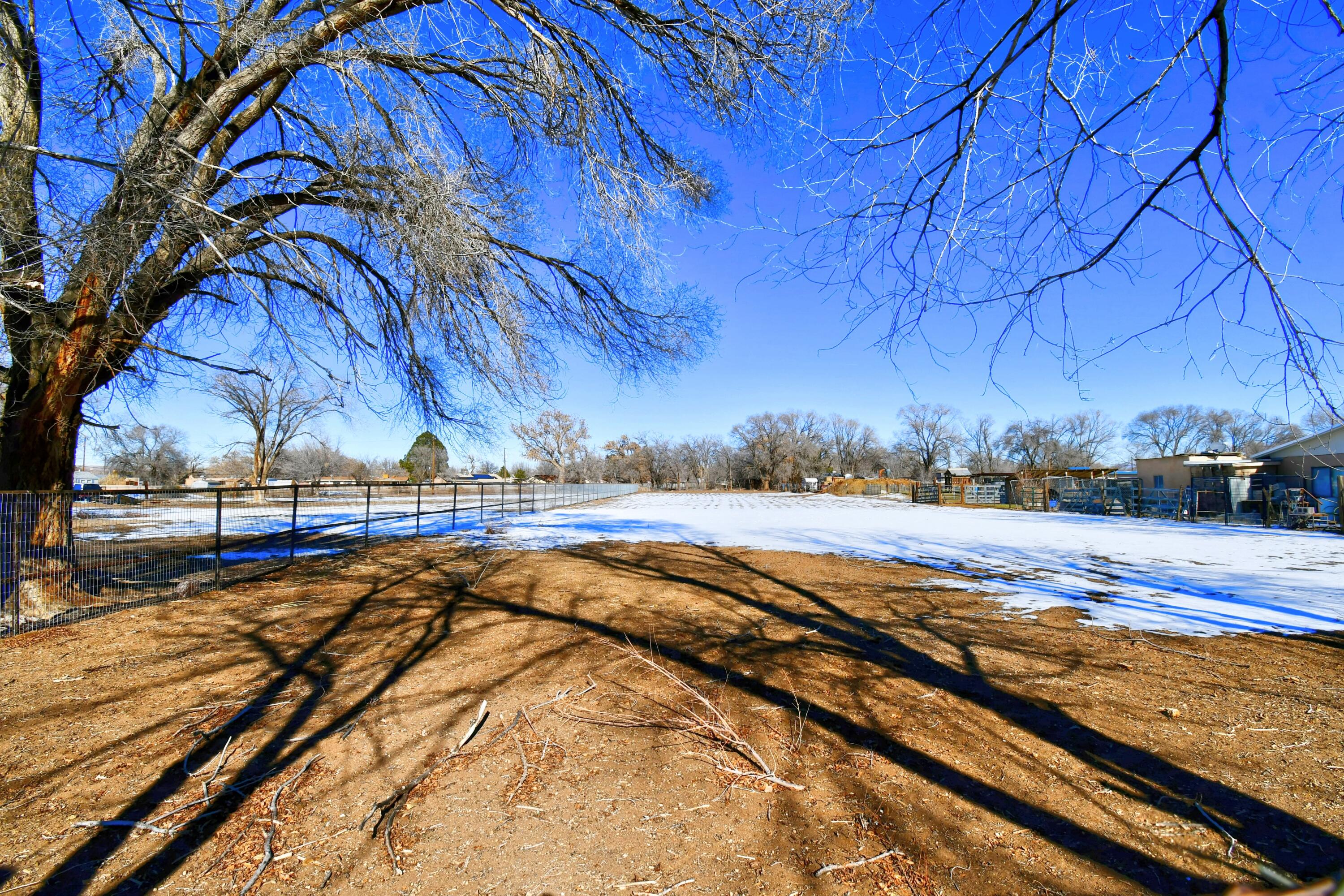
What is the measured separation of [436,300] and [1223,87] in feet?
20.2

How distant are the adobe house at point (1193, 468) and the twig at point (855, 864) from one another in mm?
29953

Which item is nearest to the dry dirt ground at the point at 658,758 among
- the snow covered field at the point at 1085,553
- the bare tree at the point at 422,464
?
the snow covered field at the point at 1085,553

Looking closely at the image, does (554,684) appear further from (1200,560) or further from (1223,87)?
(1200,560)

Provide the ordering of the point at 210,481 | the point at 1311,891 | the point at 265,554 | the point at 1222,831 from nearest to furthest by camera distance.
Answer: the point at 1311,891 < the point at 1222,831 < the point at 265,554 < the point at 210,481

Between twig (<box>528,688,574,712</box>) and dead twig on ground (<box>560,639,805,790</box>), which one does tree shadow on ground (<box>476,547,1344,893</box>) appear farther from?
twig (<box>528,688,574,712</box>)

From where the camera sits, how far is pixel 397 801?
10.4ft

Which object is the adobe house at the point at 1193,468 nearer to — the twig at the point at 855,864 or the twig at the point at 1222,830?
the twig at the point at 1222,830

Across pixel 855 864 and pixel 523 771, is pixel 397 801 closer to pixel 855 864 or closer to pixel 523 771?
pixel 523 771

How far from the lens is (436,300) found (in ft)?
20.4

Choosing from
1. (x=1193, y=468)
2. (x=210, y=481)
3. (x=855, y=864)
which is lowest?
(x=855, y=864)

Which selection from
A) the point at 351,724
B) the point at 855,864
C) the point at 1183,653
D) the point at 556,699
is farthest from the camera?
the point at 1183,653

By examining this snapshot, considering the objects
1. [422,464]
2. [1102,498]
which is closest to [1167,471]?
[1102,498]

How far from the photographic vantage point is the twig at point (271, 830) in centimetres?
264

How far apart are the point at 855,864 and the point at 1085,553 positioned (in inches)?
485
